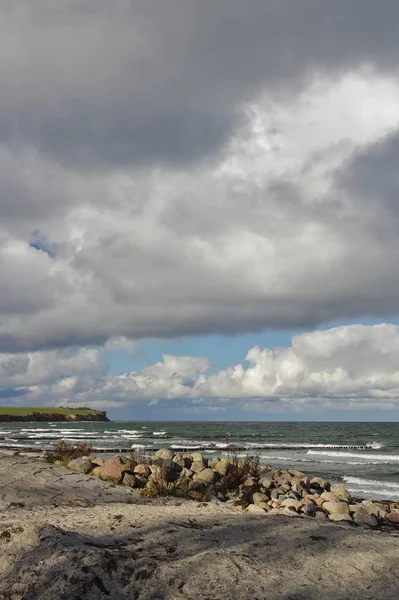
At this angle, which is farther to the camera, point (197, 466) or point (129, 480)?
point (197, 466)

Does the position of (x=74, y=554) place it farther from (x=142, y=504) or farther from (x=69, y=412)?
(x=69, y=412)

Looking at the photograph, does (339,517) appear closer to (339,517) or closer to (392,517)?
(339,517)

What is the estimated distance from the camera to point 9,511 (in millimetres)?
11336

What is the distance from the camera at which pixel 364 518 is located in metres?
13.8

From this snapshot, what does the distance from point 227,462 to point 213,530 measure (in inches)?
334

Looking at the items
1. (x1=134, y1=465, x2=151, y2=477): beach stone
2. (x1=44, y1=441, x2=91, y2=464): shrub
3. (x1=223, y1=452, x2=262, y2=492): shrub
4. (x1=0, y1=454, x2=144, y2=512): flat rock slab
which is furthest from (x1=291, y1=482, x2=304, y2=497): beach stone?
(x1=44, y1=441, x2=91, y2=464): shrub

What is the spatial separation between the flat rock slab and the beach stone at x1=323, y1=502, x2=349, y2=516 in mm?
5064

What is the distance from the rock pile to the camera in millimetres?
13992

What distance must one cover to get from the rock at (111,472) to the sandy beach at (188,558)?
4074mm

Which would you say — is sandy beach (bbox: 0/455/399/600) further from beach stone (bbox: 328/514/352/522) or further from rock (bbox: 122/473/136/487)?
rock (bbox: 122/473/136/487)

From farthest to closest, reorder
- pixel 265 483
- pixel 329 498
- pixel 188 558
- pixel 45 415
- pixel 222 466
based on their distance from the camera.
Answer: pixel 45 415 → pixel 222 466 → pixel 265 483 → pixel 329 498 → pixel 188 558

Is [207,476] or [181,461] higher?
[181,461]

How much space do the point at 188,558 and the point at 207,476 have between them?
9.04 m

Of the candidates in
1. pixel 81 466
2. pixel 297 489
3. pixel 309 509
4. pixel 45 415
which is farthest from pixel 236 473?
pixel 45 415
